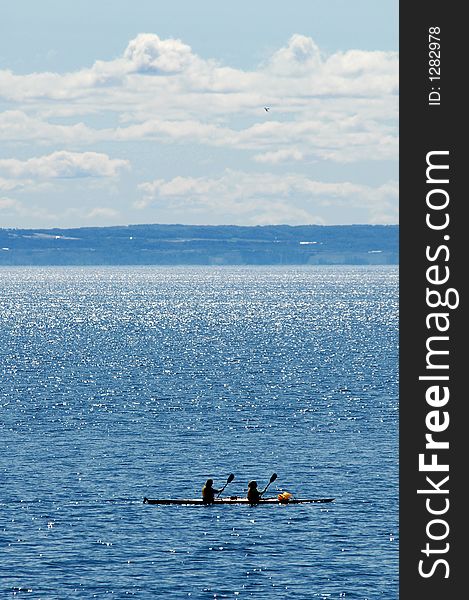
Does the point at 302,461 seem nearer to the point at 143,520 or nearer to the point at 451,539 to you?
the point at 143,520

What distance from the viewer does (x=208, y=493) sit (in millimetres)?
76062

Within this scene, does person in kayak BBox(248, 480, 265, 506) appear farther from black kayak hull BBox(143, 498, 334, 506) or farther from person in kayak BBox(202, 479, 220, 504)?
person in kayak BBox(202, 479, 220, 504)

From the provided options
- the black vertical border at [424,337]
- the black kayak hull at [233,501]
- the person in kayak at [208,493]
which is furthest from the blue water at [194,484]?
the black vertical border at [424,337]

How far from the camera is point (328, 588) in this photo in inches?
2350

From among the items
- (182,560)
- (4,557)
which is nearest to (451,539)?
(182,560)

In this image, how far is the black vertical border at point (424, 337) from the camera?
125ft

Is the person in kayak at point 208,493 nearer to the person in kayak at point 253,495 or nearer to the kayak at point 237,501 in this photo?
the kayak at point 237,501

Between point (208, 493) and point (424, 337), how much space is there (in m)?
40.1

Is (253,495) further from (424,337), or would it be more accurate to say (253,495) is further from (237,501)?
(424,337)

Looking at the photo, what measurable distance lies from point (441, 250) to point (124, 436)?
223ft

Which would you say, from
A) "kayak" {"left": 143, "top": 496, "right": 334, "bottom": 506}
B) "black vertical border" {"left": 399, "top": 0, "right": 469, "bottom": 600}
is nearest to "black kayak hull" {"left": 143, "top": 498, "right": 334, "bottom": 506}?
"kayak" {"left": 143, "top": 496, "right": 334, "bottom": 506}

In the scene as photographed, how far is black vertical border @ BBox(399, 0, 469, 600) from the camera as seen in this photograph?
1502 inches

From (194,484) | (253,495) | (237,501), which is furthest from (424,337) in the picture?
(194,484)

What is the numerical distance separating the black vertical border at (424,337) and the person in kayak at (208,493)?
3744cm
